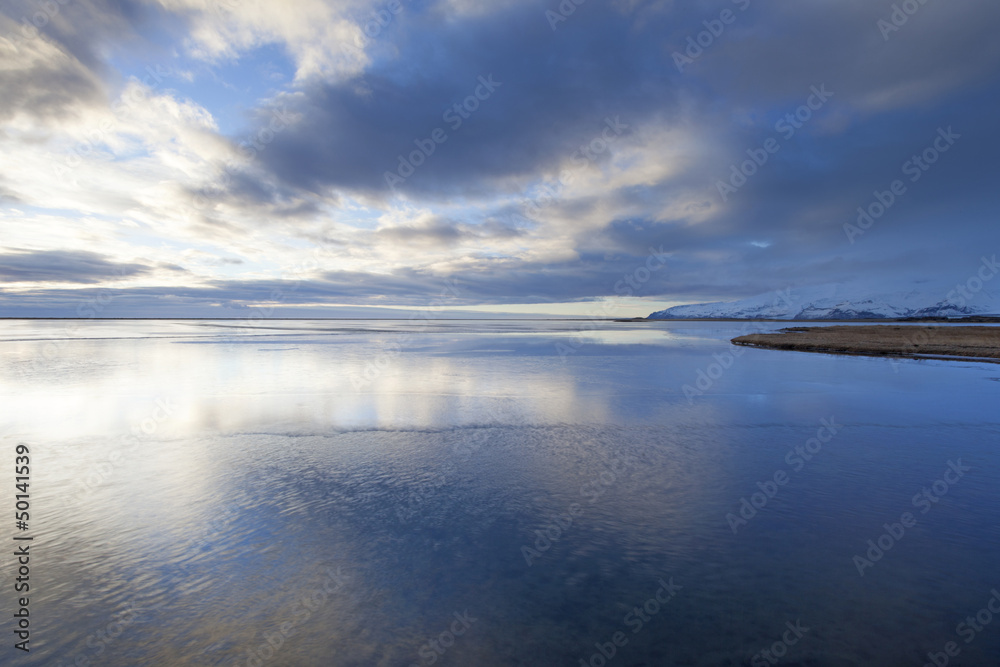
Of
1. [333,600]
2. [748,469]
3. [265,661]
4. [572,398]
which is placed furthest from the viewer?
[572,398]

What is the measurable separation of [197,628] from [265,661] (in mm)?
1125

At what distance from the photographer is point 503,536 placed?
761 cm

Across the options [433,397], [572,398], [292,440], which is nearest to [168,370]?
[433,397]

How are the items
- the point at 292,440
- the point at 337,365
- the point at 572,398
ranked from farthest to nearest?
1. the point at 337,365
2. the point at 572,398
3. the point at 292,440

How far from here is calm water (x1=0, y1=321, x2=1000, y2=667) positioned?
5266 mm

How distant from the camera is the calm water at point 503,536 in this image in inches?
207

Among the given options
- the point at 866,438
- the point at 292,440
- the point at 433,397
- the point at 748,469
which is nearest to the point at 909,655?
the point at 748,469

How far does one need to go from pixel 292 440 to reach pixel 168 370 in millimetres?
21805

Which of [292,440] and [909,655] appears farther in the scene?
[292,440]

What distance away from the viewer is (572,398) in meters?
20.0

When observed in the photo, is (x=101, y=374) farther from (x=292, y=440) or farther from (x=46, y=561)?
(x=46, y=561)

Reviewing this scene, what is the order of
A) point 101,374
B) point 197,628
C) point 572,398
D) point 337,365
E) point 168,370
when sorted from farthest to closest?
point 337,365, point 168,370, point 101,374, point 572,398, point 197,628

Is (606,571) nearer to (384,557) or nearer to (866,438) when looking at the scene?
(384,557)

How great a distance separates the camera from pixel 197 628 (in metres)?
5.38
